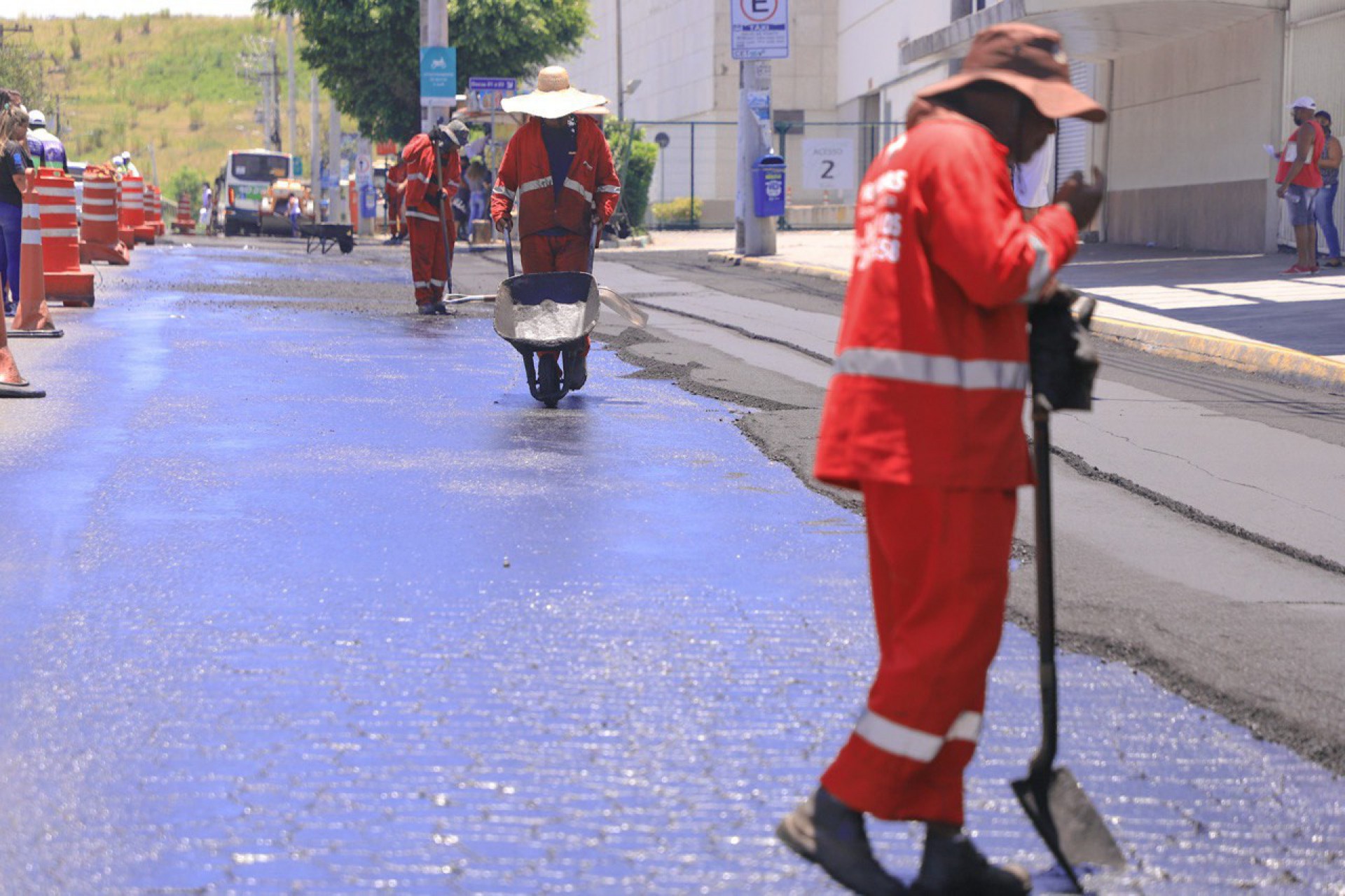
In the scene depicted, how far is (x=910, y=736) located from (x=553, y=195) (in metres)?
7.73

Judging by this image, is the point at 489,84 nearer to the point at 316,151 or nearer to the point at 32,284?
the point at 32,284

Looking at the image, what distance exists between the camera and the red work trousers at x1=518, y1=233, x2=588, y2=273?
36.5ft

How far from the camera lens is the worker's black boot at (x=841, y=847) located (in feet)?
12.1

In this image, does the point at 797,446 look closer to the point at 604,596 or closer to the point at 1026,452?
the point at 604,596

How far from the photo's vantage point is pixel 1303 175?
1872cm

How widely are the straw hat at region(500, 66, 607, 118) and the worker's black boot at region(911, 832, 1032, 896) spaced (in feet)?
24.5

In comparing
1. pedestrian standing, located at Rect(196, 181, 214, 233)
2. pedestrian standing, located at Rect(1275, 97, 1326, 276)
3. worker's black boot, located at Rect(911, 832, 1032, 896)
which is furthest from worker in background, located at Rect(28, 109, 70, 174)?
pedestrian standing, located at Rect(196, 181, 214, 233)

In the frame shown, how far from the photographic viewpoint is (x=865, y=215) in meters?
3.82

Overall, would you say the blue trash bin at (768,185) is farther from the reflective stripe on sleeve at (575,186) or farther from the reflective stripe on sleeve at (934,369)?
the reflective stripe on sleeve at (934,369)

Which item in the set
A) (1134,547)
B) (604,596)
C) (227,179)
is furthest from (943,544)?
(227,179)

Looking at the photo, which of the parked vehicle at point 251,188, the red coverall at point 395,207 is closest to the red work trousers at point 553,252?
the red coverall at point 395,207

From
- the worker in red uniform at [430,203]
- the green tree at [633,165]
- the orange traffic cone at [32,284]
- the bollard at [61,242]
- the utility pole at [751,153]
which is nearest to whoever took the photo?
the orange traffic cone at [32,284]

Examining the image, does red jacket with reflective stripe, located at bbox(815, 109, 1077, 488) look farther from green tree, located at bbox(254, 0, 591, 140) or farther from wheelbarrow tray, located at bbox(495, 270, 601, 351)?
green tree, located at bbox(254, 0, 591, 140)

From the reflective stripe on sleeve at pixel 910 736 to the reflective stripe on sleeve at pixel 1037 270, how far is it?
2.75ft
